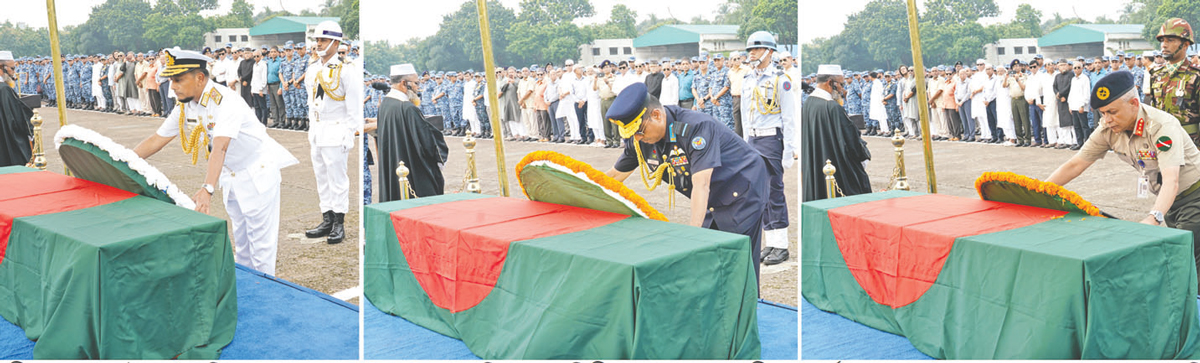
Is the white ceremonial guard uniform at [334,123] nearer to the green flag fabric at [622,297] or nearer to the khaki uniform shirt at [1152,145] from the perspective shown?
the green flag fabric at [622,297]

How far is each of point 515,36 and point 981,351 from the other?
137 inches

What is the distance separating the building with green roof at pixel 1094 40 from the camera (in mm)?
10645

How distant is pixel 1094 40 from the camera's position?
10.9 metres

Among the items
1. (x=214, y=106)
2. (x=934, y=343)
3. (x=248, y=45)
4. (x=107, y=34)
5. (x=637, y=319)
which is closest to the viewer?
(x=637, y=319)

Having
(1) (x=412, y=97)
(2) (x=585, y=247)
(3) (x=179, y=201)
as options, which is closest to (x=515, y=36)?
(1) (x=412, y=97)

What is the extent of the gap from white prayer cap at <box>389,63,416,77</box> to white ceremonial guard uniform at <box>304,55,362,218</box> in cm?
37

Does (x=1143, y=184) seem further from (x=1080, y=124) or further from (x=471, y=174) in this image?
(x=1080, y=124)

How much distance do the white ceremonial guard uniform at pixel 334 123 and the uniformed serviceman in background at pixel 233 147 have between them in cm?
123

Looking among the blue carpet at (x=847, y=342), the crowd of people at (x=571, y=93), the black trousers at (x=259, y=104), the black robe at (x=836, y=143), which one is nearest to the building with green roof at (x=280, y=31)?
the black trousers at (x=259, y=104)

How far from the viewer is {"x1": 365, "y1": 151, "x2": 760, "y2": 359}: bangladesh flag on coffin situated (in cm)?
269

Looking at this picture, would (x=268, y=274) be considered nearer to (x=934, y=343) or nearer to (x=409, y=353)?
(x=409, y=353)

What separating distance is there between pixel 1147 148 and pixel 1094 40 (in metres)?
8.24

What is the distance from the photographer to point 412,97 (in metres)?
5.94

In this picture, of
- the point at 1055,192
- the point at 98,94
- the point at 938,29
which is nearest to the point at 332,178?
the point at 1055,192
